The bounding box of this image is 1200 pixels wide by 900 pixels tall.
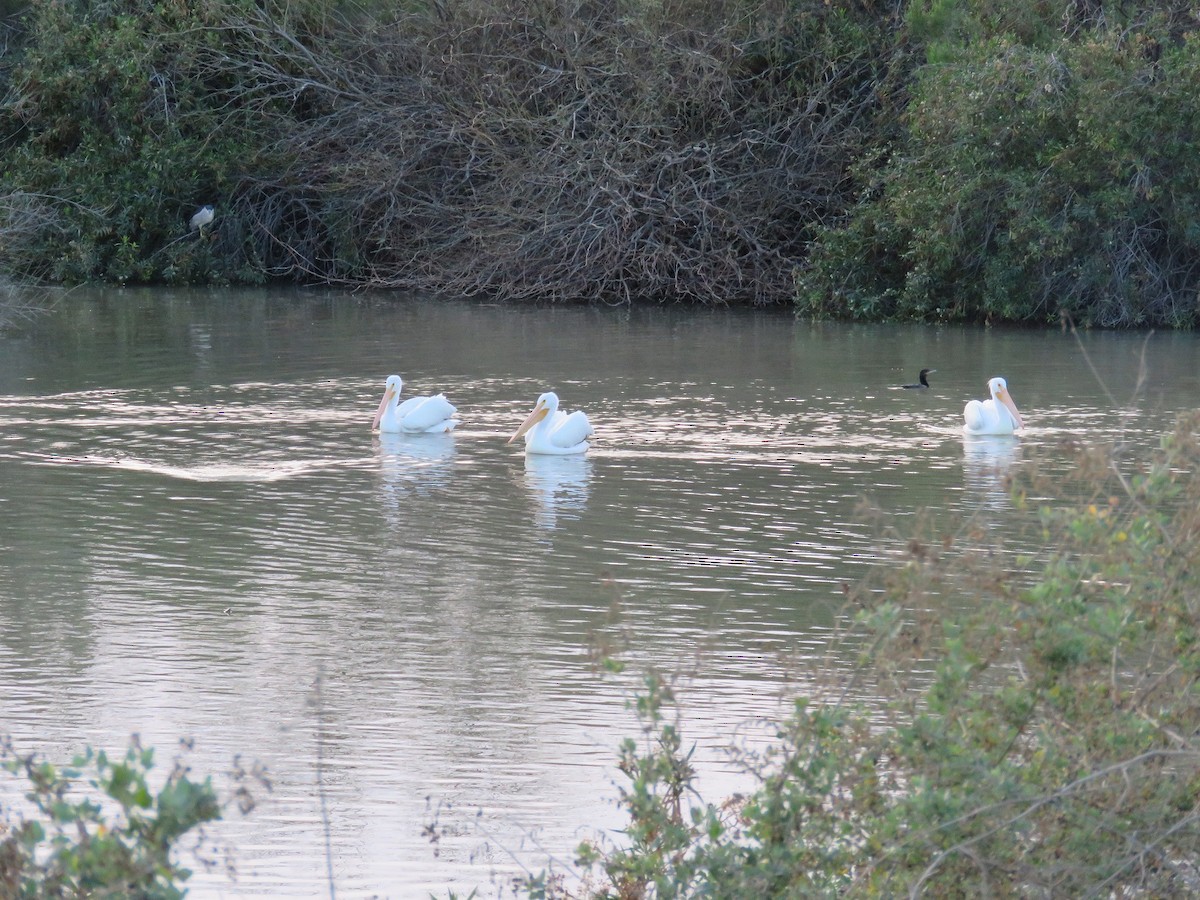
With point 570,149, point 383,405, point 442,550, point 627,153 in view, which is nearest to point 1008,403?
point 383,405

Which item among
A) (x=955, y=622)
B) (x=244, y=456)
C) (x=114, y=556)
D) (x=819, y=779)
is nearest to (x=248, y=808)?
(x=819, y=779)

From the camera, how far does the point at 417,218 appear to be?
2627 cm

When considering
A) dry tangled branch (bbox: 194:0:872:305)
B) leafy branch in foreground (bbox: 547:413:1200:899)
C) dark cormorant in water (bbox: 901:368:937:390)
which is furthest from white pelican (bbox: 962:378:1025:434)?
dry tangled branch (bbox: 194:0:872:305)

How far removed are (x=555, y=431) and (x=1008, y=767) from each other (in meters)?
8.25

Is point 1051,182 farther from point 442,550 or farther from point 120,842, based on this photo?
point 120,842

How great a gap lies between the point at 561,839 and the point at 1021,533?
501cm

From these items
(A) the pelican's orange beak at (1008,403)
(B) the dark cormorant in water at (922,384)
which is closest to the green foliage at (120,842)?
(A) the pelican's orange beak at (1008,403)

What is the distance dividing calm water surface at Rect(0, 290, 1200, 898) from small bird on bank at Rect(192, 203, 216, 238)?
7374 mm

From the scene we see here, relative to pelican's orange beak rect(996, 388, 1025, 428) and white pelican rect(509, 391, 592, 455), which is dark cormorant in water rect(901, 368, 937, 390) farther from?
white pelican rect(509, 391, 592, 455)

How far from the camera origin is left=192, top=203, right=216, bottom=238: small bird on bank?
2591 cm

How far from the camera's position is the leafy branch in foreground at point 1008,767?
12.5 feet

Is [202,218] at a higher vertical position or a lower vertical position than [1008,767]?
higher

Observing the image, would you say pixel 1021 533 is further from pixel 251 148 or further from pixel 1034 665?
pixel 251 148

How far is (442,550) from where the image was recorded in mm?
9398
